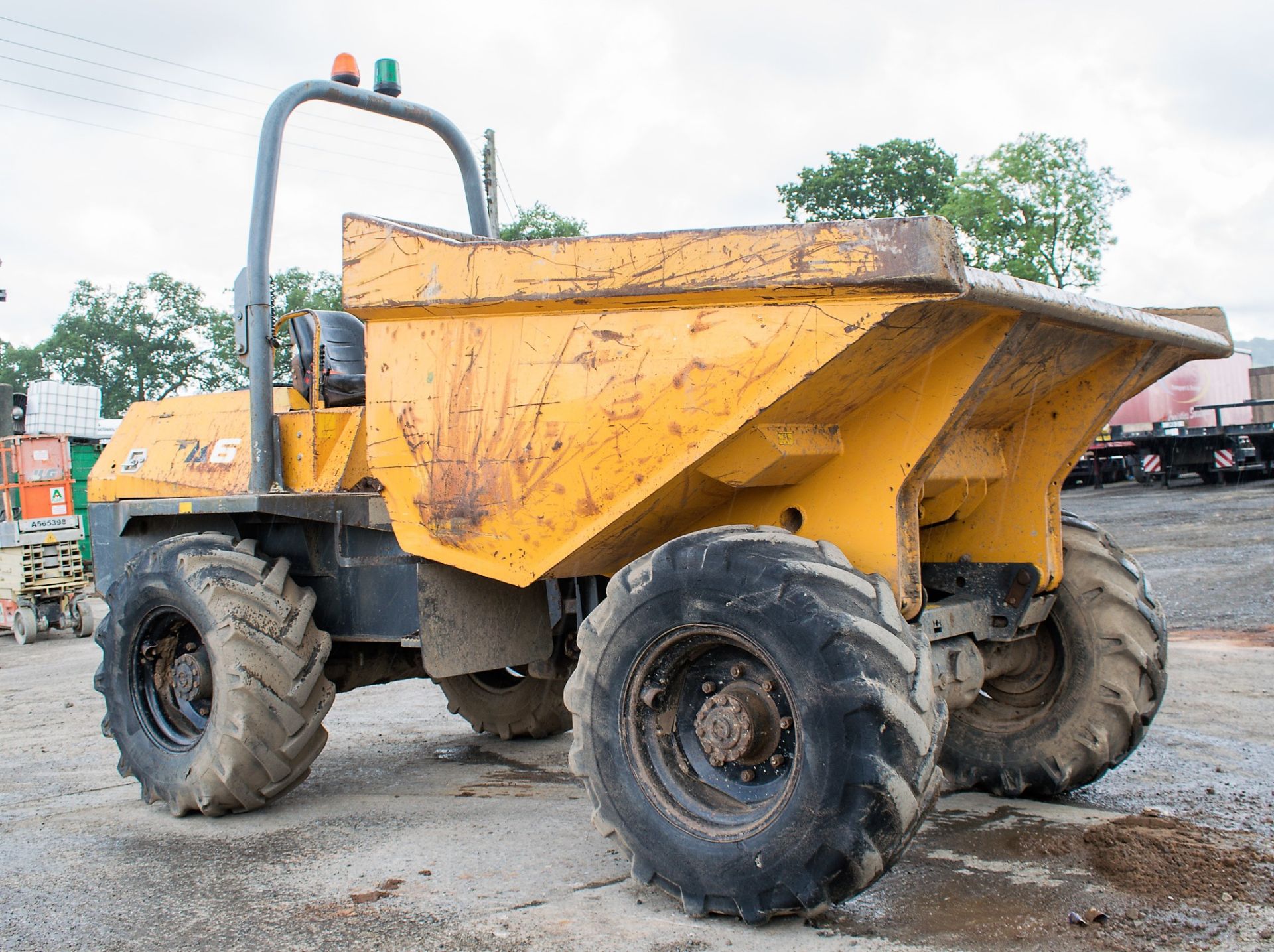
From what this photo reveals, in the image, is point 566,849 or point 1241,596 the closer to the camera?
point 566,849

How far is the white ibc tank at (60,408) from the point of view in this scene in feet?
56.9

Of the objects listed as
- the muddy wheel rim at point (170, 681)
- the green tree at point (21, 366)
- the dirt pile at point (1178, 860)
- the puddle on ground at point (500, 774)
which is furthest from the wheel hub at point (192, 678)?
the green tree at point (21, 366)

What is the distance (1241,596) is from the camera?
9977mm

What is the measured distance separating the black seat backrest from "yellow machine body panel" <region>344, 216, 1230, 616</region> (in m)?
0.86

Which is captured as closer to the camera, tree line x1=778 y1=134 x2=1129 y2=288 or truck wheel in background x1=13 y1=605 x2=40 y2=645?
truck wheel in background x1=13 y1=605 x2=40 y2=645

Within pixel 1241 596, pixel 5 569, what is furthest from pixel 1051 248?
pixel 5 569

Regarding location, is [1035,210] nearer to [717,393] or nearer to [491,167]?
[491,167]

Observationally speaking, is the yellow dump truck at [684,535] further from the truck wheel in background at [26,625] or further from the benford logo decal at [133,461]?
the truck wheel in background at [26,625]

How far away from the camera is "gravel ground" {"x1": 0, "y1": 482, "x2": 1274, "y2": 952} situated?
3242mm

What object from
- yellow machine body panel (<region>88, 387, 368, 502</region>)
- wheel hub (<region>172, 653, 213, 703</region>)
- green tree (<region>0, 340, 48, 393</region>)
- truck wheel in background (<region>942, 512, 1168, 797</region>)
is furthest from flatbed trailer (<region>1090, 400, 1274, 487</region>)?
green tree (<region>0, 340, 48, 393</region>)

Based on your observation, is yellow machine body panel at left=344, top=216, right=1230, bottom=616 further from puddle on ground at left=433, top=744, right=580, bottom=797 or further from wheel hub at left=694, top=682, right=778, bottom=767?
puddle on ground at left=433, top=744, right=580, bottom=797

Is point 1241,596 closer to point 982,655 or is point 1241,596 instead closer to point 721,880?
point 982,655

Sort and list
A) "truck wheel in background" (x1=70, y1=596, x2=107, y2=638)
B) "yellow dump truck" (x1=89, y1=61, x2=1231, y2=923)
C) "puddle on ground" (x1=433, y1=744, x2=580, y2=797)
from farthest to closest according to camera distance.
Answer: "truck wheel in background" (x1=70, y1=596, x2=107, y2=638)
"puddle on ground" (x1=433, y1=744, x2=580, y2=797)
"yellow dump truck" (x1=89, y1=61, x2=1231, y2=923)

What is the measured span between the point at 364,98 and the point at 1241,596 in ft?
27.9
